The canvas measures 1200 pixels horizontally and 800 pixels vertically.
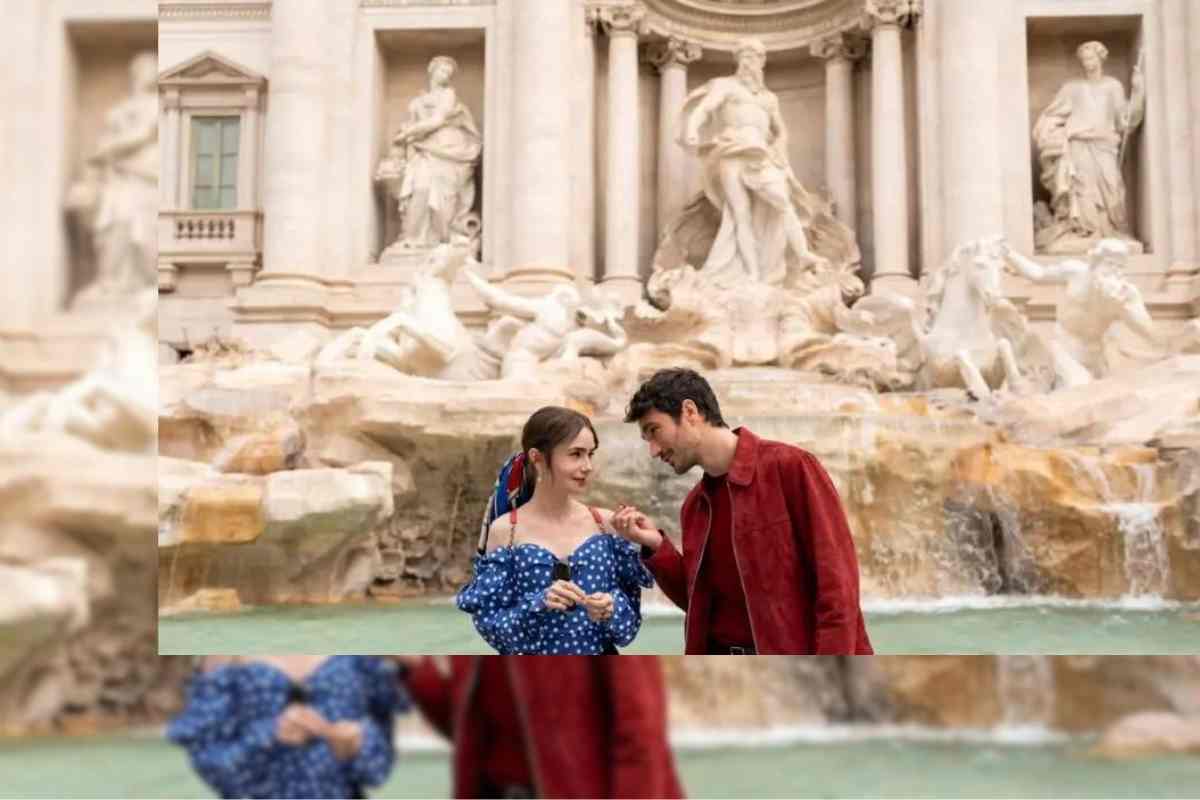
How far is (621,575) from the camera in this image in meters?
2.49

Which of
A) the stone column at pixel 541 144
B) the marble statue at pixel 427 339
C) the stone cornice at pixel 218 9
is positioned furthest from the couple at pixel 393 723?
the stone cornice at pixel 218 9

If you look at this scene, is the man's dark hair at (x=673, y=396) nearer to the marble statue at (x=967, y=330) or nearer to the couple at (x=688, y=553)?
the couple at (x=688, y=553)

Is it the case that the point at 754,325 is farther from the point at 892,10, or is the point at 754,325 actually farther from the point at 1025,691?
the point at 1025,691

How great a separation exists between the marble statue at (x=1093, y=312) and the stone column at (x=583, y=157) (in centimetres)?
577

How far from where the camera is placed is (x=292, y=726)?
3.88 ft

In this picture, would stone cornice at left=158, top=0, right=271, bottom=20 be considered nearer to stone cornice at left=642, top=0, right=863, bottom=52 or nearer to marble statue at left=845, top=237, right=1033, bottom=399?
stone cornice at left=642, top=0, right=863, bottom=52

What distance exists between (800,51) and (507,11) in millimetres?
4391

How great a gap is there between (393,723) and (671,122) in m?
15.5

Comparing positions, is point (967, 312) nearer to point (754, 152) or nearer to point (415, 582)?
point (754, 152)

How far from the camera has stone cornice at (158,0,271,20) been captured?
15.8m

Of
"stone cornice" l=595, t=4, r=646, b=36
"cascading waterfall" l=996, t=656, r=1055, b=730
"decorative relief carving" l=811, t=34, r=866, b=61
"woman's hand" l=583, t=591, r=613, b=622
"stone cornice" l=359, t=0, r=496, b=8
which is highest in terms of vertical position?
"stone cornice" l=359, t=0, r=496, b=8

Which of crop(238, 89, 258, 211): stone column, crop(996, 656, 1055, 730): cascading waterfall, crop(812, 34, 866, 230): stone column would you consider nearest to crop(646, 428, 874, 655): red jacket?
crop(996, 656, 1055, 730): cascading waterfall

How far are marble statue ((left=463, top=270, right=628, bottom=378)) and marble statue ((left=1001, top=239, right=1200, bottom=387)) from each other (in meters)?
4.27

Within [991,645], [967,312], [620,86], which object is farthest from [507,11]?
[991,645]
